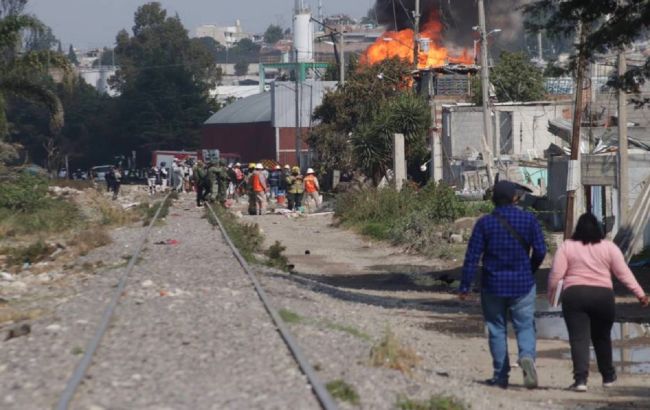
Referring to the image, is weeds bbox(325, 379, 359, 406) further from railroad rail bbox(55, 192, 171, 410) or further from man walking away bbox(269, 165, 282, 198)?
man walking away bbox(269, 165, 282, 198)

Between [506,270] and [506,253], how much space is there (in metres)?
0.15

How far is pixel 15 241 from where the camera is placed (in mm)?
30391

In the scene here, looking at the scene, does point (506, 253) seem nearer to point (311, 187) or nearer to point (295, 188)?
point (295, 188)

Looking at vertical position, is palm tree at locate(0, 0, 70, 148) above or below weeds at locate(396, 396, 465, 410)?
above

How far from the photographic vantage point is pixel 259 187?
41.2 metres

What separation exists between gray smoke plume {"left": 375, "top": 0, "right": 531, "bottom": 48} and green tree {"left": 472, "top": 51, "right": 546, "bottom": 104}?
0.98 metres

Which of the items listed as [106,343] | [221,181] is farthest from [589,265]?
[221,181]

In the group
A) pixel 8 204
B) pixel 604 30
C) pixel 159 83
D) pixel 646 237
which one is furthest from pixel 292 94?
pixel 604 30

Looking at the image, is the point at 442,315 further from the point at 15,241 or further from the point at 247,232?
the point at 15,241

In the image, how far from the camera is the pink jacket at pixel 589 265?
10.6 metres

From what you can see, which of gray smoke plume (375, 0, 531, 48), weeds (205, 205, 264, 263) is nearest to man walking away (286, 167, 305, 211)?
weeds (205, 205, 264, 263)

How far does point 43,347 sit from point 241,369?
256cm

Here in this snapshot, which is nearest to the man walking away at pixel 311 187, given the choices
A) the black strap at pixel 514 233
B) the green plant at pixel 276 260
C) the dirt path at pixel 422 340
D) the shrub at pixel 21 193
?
the shrub at pixel 21 193

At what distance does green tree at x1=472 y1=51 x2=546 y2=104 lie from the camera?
65.1 meters
